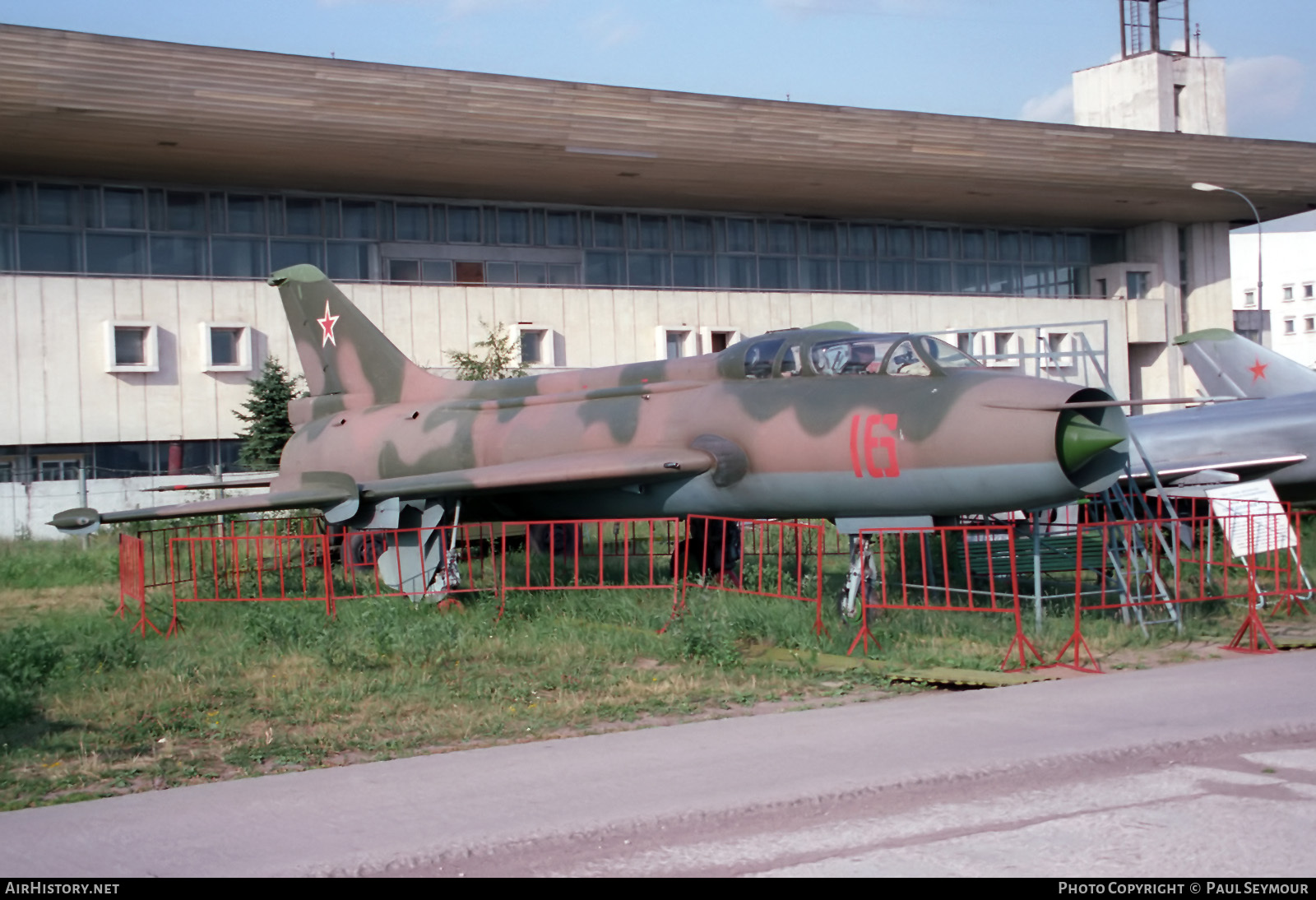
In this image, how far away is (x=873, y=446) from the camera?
38.7ft

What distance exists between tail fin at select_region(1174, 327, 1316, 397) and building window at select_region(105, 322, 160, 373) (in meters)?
20.4

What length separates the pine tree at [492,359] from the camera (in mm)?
29812

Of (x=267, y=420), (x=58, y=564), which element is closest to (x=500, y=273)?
(x=267, y=420)

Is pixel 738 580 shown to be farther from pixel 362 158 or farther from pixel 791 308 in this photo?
pixel 791 308

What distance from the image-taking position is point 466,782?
653 cm

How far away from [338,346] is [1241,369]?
13.5 m

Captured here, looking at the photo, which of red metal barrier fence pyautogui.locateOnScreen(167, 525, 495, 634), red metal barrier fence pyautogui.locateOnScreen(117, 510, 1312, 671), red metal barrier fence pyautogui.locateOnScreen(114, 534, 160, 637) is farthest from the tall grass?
red metal barrier fence pyautogui.locateOnScreen(114, 534, 160, 637)

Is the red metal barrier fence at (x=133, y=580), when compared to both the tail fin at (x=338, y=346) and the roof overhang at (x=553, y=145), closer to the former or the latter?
the tail fin at (x=338, y=346)

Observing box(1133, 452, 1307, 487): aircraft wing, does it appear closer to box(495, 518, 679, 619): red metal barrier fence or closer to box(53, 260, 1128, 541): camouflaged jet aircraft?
box(53, 260, 1128, 541): camouflaged jet aircraft

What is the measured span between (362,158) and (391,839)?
26.7 m

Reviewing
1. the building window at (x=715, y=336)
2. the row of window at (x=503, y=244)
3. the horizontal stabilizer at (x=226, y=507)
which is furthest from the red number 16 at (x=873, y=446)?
the row of window at (x=503, y=244)

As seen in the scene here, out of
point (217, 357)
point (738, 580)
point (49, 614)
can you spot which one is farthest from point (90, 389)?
point (738, 580)

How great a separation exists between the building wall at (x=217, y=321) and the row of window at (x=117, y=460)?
39 centimetres

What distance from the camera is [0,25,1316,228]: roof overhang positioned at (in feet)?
86.7
